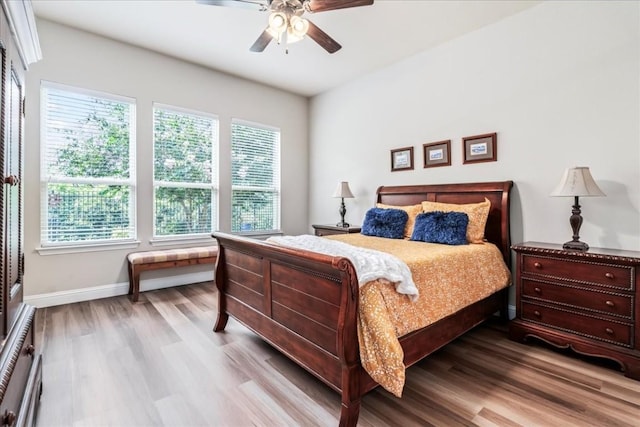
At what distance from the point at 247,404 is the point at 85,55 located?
404cm

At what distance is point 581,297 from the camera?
7.68 feet

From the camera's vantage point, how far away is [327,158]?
532cm

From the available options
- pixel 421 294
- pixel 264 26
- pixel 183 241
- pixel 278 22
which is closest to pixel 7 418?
pixel 421 294

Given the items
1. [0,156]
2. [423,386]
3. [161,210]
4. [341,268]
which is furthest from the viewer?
[161,210]

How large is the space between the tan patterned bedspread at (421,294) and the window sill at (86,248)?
2728mm

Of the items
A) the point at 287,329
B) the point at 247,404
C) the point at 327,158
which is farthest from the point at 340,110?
the point at 247,404

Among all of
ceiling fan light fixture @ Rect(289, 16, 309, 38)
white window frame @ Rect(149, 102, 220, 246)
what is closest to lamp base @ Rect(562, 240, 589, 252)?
ceiling fan light fixture @ Rect(289, 16, 309, 38)

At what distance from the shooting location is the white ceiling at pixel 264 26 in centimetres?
302

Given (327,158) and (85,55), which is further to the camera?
(327,158)

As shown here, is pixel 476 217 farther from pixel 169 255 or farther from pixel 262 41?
pixel 169 255

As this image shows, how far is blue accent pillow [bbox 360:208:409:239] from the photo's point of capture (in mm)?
3408

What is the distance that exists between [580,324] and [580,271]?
0.40 m

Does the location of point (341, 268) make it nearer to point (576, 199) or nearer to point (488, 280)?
point (488, 280)

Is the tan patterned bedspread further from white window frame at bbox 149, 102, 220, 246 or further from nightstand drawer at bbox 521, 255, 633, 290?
white window frame at bbox 149, 102, 220, 246
